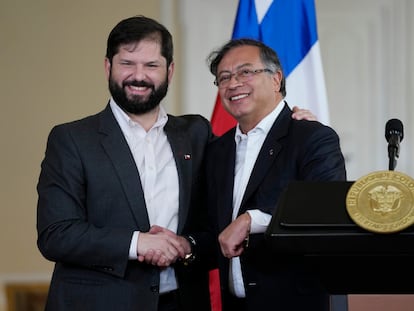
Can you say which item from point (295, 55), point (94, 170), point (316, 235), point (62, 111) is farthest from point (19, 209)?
point (316, 235)

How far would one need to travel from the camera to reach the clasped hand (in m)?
2.54

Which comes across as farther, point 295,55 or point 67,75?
point 67,75

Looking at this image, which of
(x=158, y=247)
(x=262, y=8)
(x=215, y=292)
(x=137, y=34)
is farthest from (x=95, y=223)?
(x=262, y=8)

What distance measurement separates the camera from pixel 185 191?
272 cm

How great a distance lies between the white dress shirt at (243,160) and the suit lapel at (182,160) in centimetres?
15

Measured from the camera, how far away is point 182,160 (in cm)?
278

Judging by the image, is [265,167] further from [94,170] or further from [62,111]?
[62,111]

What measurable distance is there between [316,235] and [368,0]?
3.50 meters

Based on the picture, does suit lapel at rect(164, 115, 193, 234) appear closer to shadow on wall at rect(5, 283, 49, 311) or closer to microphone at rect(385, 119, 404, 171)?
microphone at rect(385, 119, 404, 171)

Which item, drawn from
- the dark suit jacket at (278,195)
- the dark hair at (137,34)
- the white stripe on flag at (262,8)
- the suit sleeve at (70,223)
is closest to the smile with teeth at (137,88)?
the dark hair at (137,34)

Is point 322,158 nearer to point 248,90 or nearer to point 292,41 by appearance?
point 248,90

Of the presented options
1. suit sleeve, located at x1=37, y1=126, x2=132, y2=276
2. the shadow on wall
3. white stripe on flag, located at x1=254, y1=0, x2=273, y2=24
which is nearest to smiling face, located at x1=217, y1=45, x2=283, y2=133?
suit sleeve, located at x1=37, y1=126, x2=132, y2=276

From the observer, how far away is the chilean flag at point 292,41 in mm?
3611

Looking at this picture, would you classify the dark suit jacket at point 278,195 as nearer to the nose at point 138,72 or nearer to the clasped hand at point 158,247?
the clasped hand at point 158,247
